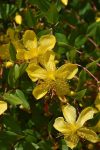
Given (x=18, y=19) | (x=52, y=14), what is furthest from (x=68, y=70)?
(x=18, y=19)

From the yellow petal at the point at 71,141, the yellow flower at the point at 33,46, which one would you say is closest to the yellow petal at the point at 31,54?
the yellow flower at the point at 33,46

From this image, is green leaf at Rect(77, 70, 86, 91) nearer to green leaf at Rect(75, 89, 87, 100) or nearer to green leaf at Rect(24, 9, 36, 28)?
green leaf at Rect(75, 89, 87, 100)

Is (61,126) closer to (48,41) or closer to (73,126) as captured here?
(73,126)

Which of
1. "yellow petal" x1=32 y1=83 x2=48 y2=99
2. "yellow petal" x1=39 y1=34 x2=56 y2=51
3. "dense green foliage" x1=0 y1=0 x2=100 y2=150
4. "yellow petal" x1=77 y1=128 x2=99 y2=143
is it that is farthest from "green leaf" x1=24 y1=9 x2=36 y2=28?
"yellow petal" x1=77 y1=128 x2=99 y2=143

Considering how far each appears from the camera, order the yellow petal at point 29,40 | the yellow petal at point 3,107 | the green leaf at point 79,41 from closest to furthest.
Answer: the yellow petal at point 3,107 < the yellow petal at point 29,40 < the green leaf at point 79,41

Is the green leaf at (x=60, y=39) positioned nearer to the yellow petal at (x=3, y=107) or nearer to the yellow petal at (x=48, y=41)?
the yellow petal at (x=48, y=41)

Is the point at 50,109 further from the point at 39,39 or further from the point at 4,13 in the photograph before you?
the point at 4,13
